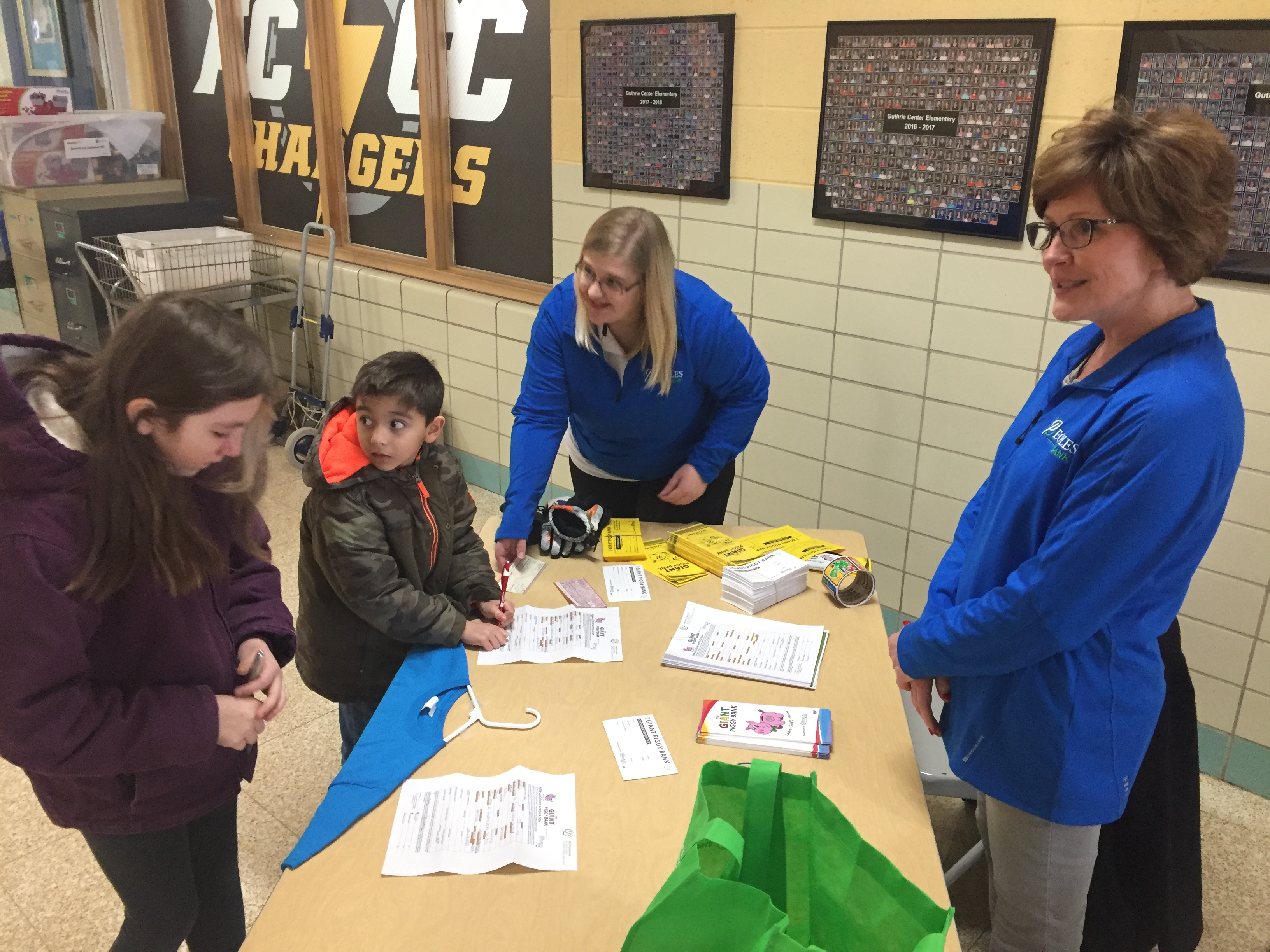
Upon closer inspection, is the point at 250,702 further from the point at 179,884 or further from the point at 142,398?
the point at 142,398

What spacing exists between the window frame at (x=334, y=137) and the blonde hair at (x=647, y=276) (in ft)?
6.30

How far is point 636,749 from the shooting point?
1551 mm

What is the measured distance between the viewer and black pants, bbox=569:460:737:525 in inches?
98.7

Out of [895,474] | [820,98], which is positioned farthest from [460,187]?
[895,474]

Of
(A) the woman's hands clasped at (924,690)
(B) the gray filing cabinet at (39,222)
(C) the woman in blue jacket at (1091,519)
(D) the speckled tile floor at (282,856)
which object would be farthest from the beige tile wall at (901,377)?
(B) the gray filing cabinet at (39,222)

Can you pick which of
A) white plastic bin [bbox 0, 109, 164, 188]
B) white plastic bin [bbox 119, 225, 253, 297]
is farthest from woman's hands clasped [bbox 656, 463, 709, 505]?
white plastic bin [bbox 0, 109, 164, 188]

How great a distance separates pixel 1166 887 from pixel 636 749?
1.11 metres

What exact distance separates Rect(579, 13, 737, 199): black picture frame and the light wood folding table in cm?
172

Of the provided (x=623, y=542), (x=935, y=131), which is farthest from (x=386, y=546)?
(x=935, y=131)

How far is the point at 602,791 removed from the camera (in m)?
1.46

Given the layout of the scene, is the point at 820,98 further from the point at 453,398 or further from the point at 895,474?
the point at 453,398

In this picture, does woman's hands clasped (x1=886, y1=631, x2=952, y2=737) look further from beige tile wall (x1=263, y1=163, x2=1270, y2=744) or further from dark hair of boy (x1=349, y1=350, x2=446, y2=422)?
beige tile wall (x1=263, y1=163, x2=1270, y2=744)

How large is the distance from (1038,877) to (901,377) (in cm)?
179

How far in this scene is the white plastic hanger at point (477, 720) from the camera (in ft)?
5.19
